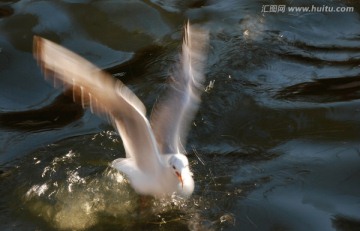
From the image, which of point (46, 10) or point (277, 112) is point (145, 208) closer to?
point (277, 112)

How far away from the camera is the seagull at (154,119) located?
3.84 meters

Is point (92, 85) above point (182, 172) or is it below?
above

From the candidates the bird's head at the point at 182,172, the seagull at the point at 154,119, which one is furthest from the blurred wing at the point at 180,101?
the bird's head at the point at 182,172

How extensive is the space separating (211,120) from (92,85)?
5.65ft

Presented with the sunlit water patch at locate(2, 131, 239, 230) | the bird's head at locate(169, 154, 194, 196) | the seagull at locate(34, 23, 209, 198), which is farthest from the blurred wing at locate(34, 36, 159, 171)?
the sunlit water patch at locate(2, 131, 239, 230)

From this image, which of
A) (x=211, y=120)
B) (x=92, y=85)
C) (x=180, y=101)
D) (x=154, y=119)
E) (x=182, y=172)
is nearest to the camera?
(x=92, y=85)

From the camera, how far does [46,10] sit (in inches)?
272

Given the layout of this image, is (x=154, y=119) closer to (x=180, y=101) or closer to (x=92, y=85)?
(x=180, y=101)

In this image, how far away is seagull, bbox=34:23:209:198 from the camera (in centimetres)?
384

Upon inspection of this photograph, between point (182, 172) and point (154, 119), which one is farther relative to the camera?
point (154, 119)

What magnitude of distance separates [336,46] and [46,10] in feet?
10.2

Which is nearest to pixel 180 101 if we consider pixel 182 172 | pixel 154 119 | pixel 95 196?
pixel 154 119

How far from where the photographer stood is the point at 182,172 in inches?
166

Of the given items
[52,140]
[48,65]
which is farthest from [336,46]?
[48,65]
